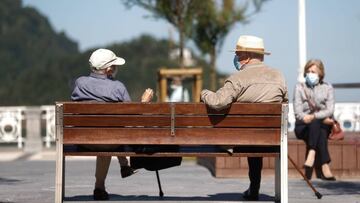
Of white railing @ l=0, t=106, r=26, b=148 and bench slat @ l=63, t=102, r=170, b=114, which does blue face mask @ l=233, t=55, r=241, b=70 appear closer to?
bench slat @ l=63, t=102, r=170, b=114

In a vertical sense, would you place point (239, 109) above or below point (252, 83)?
below

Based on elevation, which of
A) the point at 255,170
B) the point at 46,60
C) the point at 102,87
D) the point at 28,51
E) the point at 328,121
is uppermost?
the point at 28,51

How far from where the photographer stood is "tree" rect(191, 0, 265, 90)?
32.9 metres

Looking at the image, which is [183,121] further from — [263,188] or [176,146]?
[263,188]

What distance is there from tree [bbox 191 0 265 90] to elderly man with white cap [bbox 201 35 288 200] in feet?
69.9

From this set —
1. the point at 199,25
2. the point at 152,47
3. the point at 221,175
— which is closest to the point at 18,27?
the point at 152,47

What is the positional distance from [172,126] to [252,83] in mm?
915

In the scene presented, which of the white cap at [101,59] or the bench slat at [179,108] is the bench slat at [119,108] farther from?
the white cap at [101,59]

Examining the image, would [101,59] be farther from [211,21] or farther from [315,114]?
[211,21]

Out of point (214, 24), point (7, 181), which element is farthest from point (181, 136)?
point (214, 24)

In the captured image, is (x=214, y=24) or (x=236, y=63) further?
(x=214, y=24)

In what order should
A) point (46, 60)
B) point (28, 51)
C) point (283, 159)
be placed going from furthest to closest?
point (28, 51) → point (46, 60) → point (283, 159)

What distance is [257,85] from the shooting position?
1067cm

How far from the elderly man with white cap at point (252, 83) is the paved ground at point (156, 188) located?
99 centimetres
